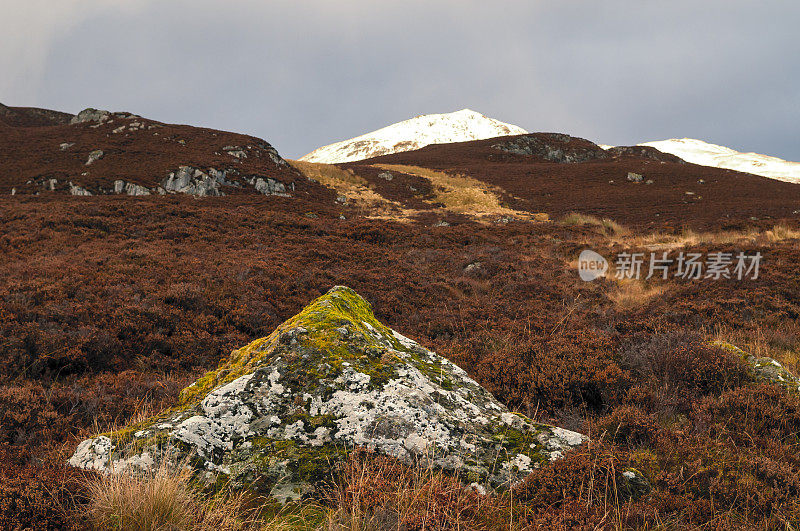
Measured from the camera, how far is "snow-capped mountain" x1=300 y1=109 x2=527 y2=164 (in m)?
140

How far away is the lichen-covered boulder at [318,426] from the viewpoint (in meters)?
2.59

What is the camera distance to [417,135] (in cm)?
14650

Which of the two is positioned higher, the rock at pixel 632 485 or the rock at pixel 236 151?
the rock at pixel 236 151

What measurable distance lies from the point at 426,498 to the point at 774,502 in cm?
232

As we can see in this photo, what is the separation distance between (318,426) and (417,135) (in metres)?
153

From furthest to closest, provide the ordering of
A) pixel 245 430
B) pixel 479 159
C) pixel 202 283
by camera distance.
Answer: pixel 479 159
pixel 202 283
pixel 245 430

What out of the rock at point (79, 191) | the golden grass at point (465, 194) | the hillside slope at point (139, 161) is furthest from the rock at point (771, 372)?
the rock at point (79, 191)

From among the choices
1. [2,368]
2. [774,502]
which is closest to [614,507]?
[774,502]

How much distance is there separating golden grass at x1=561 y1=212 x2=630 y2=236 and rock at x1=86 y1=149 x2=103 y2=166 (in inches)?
1400

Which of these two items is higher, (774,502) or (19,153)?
(19,153)

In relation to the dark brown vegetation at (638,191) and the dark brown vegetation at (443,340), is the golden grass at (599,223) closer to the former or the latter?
the dark brown vegetation at (638,191)

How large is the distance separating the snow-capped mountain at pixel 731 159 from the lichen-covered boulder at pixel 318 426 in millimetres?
106477

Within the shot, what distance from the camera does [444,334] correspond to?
7.81 metres

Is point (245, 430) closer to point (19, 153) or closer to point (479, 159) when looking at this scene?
point (19, 153)
